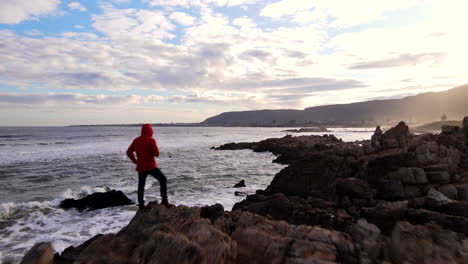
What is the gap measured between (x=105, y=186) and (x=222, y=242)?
16706 mm

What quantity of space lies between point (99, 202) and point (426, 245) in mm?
13606

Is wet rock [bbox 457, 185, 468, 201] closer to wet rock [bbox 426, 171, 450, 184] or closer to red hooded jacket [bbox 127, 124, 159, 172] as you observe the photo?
wet rock [bbox 426, 171, 450, 184]

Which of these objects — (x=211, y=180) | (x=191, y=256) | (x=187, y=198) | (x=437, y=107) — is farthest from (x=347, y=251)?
(x=437, y=107)

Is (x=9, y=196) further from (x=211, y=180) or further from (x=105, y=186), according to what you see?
(x=211, y=180)

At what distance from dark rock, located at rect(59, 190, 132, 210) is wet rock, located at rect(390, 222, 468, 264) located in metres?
12.4

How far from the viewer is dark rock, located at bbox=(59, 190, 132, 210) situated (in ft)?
48.3

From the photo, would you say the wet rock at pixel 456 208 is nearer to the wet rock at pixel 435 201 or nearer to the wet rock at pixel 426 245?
the wet rock at pixel 435 201

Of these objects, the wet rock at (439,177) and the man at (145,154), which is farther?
the wet rock at (439,177)

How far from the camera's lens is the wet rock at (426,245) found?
19.1 feet

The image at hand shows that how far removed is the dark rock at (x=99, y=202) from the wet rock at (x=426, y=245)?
40.7 ft

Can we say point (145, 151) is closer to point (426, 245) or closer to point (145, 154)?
point (145, 154)

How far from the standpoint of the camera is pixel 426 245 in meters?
6.04

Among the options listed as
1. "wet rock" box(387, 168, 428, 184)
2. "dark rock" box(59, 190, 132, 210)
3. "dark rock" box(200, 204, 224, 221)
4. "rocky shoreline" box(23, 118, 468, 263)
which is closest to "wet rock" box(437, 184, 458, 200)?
"rocky shoreline" box(23, 118, 468, 263)

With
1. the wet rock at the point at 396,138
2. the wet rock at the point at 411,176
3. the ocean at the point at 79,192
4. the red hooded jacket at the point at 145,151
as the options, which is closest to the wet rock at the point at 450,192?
the wet rock at the point at 411,176
